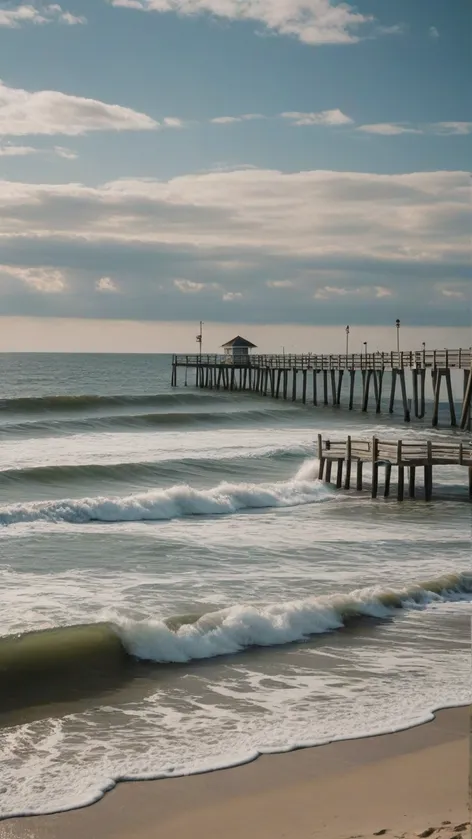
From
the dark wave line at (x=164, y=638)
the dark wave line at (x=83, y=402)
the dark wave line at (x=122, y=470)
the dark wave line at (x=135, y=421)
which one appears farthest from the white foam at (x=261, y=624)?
the dark wave line at (x=83, y=402)

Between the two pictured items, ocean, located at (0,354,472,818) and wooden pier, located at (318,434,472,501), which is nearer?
ocean, located at (0,354,472,818)

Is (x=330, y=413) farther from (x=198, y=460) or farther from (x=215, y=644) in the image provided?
(x=215, y=644)

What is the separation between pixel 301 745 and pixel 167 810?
5.89 feet

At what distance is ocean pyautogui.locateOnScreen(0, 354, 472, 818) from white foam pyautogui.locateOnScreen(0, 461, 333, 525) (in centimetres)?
6

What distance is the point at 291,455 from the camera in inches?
1416

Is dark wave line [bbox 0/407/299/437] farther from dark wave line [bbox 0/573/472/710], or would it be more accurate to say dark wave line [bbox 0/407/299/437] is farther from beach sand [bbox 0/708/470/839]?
beach sand [bbox 0/708/470/839]

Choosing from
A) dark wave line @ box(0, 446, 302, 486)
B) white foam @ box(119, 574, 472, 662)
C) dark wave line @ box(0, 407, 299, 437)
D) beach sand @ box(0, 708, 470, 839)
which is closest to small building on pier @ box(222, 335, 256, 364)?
dark wave line @ box(0, 407, 299, 437)

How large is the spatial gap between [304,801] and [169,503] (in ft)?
55.3

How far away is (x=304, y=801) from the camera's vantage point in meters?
8.10

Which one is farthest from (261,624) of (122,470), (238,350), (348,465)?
(238,350)

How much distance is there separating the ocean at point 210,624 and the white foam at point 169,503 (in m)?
Answer: 0.06

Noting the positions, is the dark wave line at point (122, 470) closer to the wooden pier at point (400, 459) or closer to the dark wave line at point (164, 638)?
the wooden pier at point (400, 459)

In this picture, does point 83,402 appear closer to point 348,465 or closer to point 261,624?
point 348,465

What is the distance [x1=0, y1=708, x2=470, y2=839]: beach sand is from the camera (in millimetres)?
7504
